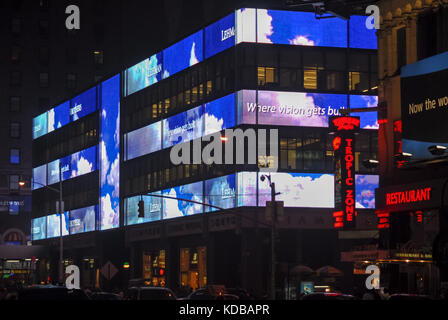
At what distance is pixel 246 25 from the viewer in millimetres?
62906

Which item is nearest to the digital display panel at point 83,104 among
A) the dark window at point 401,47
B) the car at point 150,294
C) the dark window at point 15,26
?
the dark window at point 15,26

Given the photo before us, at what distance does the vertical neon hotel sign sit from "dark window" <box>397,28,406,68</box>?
643cm

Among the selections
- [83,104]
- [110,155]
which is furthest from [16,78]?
[110,155]

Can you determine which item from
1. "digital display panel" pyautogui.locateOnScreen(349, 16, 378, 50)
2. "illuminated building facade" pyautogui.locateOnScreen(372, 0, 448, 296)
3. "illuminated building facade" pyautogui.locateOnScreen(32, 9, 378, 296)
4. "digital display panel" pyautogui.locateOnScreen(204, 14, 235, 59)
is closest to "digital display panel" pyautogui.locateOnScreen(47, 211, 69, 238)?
"illuminated building facade" pyautogui.locateOnScreen(32, 9, 378, 296)

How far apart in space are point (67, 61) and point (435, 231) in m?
108

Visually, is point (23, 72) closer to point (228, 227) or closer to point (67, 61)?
point (67, 61)

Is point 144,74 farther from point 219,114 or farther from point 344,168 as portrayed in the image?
point 344,168

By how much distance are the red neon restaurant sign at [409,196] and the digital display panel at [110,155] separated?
44653 millimetres

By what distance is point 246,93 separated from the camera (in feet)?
204

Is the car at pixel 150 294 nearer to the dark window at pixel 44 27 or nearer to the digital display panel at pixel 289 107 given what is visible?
the digital display panel at pixel 289 107

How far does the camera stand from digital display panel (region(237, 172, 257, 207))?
61.1 metres

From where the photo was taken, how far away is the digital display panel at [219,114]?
207 feet
